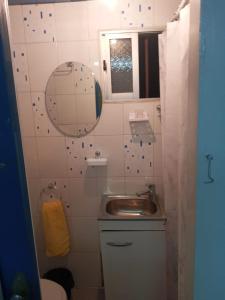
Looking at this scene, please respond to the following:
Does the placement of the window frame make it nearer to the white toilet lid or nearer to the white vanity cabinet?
the white vanity cabinet

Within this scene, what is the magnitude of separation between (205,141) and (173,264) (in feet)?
4.04

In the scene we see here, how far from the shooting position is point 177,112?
1379 millimetres

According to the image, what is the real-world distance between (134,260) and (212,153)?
1.30m


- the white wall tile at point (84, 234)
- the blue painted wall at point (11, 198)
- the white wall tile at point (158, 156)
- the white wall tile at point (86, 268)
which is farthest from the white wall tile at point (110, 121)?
the blue painted wall at point (11, 198)

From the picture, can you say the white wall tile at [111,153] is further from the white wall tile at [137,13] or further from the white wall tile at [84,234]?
the white wall tile at [137,13]

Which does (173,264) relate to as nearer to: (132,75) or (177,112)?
(177,112)

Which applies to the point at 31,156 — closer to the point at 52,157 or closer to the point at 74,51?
the point at 52,157

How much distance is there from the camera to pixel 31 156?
203 cm

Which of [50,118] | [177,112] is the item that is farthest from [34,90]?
[177,112]

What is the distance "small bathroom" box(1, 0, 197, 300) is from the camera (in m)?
1.70

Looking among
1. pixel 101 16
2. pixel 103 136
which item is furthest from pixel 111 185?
pixel 101 16

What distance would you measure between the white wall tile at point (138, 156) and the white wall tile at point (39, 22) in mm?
938

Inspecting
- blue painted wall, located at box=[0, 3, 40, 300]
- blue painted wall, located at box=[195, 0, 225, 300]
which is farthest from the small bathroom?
blue painted wall, located at box=[0, 3, 40, 300]

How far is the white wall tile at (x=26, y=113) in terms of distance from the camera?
1924mm
